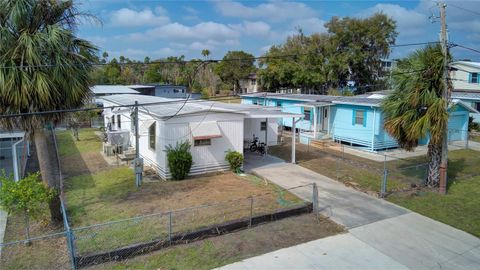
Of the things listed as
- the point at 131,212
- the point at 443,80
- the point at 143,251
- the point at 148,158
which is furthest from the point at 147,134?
the point at 443,80

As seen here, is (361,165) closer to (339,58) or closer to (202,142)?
(202,142)

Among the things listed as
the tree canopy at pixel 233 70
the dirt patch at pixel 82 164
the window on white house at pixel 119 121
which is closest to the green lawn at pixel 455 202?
the dirt patch at pixel 82 164

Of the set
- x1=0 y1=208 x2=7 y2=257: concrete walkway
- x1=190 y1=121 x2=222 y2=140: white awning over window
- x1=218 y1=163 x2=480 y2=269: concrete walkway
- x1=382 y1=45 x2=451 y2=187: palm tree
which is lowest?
x1=218 y1=163 x2=480 y2=269: concrete walkway

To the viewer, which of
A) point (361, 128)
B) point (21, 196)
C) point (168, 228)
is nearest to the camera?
point (21, 196)

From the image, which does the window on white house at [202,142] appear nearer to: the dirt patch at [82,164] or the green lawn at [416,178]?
the dirt patch at [82,164]

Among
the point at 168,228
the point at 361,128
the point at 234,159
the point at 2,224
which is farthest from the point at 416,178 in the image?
the point at 2,224

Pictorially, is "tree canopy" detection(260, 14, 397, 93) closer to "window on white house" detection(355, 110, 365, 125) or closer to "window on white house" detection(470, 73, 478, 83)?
"window on white house" detection(470, 73, 478, 83)

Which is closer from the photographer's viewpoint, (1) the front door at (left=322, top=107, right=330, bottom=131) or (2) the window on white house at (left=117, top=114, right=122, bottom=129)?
(2) the window on white house at (left=117, top=114, right=122, bottom=129)

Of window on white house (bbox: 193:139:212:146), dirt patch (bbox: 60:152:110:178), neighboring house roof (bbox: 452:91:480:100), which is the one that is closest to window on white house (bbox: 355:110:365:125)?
window on white house (bbox: 193:139:212:146)
